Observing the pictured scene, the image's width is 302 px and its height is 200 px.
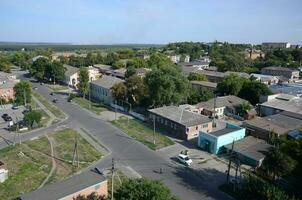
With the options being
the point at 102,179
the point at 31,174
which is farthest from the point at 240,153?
the point at 31,174

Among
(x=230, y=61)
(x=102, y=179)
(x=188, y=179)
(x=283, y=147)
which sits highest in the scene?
(x=230, y=61)

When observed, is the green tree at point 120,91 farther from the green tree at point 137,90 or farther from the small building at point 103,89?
the small building at point 103,89

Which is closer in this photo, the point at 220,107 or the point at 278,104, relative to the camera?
the point at 278,104

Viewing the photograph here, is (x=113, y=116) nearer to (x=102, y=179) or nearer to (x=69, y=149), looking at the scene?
(x=69, y=149)

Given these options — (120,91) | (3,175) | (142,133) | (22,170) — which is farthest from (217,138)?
(120,91)

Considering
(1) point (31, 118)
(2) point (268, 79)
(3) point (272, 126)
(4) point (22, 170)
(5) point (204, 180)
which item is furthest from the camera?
(2) point (268, 79)

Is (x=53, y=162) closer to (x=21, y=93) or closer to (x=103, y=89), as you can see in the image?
(x=21, y=93)
